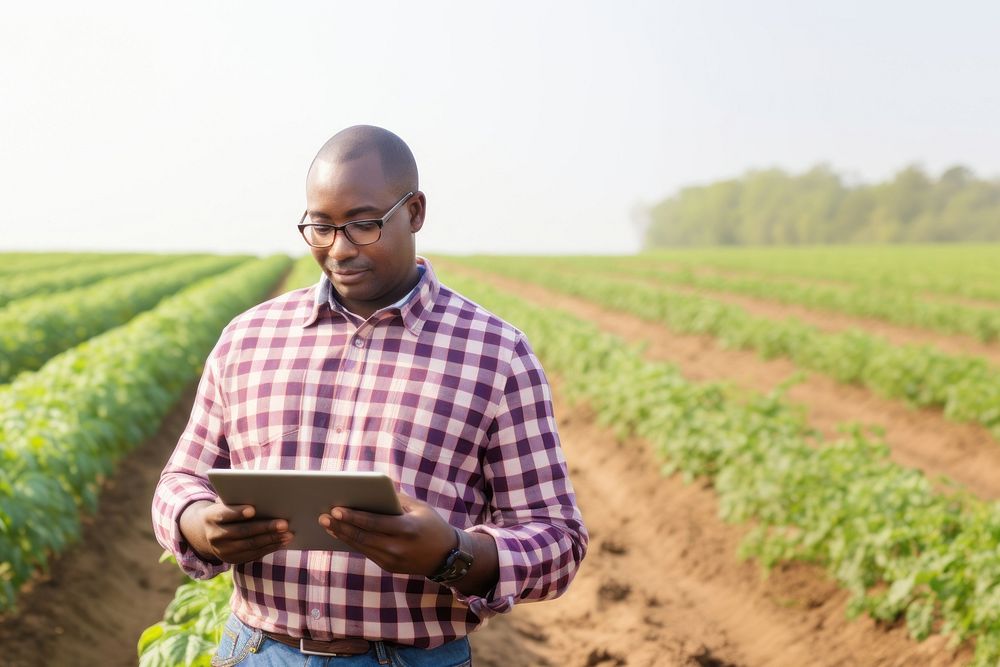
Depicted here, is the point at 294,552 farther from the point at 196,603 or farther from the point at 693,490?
the point at 693,490

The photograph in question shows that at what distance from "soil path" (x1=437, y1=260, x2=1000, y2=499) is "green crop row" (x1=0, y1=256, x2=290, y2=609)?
5050 mm

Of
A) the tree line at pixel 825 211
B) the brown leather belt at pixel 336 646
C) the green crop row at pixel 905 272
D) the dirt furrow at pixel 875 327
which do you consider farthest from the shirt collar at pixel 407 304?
the tree line at pixel 825 211

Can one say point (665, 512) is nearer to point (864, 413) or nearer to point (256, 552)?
point (864, 413)

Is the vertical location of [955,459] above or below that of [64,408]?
below

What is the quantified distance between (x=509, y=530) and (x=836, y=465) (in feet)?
15.1

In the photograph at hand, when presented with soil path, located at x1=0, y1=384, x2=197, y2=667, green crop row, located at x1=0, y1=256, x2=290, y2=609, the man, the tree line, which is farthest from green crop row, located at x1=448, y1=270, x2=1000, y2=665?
the tree line

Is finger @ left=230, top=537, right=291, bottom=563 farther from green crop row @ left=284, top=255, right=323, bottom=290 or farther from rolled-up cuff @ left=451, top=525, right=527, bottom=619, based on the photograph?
green crop row @ left=284, top=255, right=323, bottom=290

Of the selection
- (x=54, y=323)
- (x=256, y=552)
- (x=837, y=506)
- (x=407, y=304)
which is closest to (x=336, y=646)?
(x=256, y=552)

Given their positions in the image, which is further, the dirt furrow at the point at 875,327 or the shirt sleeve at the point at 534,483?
the dirt furrow at the point at 875,327

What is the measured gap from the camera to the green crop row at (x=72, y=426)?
4676 mm

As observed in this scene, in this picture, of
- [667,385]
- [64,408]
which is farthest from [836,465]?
[64,408]

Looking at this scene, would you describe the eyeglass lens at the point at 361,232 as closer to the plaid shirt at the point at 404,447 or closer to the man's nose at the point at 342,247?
the man's nose at the point at 342,247

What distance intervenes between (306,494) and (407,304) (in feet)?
1.62

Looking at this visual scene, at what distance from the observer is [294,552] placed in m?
1.89
